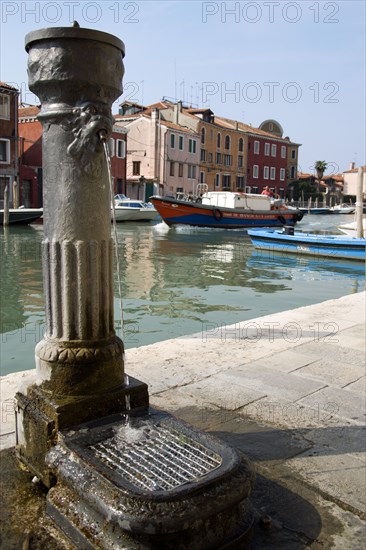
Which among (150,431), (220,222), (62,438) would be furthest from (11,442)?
(220,222)

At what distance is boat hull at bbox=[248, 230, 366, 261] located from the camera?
16812mm

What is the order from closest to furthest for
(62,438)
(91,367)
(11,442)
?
1. (62,438)
2. (91,367)
3. (11,442)

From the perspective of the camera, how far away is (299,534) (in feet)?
A: 7.04

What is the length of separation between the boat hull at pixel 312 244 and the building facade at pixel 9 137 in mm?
17514

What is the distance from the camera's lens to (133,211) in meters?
32.9

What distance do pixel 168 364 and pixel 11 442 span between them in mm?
1648

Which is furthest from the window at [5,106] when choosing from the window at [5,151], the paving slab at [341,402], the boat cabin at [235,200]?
the paving slab at [341,402]

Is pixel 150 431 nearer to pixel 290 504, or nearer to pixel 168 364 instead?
pixel 290 504

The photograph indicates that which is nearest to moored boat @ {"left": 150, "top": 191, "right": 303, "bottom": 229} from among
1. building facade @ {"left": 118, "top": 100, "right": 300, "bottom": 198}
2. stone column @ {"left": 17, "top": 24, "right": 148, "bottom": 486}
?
building facade @ {"left": 118, "top": 100, "right": 300, "bottom": 198}

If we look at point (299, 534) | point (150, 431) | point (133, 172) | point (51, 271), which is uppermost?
point (133, 172)

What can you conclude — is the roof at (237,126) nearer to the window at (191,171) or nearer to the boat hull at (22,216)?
the window at (191,171)

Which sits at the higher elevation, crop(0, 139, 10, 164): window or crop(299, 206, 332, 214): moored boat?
crop(0, 139, 10, 164): window

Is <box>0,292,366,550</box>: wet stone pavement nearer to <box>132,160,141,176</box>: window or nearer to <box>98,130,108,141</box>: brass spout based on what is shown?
<box>98,130,108,141</box>: brass spout

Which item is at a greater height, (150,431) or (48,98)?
(48,98)
